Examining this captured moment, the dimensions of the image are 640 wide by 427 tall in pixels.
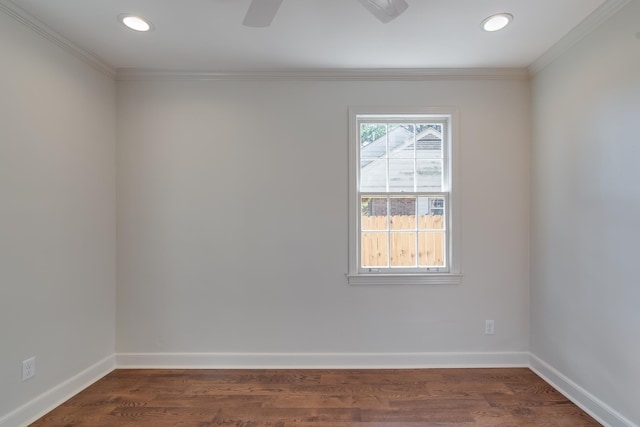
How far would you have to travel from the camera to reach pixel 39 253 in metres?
2.02

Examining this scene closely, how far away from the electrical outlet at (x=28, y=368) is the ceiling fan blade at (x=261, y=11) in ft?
8.00

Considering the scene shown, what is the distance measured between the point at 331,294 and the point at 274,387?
826 mm

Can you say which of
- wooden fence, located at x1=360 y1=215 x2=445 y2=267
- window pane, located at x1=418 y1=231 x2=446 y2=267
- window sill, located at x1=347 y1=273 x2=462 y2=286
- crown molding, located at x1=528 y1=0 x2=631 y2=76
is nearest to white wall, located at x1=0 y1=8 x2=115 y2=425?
window sill, located at x1=347 y1=273 x2=462 y2=286

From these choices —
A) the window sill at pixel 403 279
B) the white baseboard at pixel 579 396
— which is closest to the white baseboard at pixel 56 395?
the window sill at pixel 403 279

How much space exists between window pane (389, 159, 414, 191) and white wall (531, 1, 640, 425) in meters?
0.99

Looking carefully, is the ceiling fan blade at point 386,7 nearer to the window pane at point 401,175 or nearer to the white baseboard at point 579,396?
the window pane at point 401,175

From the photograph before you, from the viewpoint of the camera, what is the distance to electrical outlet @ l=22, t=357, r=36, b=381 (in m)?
1.93

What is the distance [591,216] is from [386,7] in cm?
185

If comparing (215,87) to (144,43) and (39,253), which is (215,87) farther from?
(39,253)

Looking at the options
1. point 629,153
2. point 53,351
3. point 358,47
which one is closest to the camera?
point 629,153

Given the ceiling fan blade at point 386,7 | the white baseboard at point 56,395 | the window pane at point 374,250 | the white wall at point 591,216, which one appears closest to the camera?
the ceiling fan blade at point 386,7

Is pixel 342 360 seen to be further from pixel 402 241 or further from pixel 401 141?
pixel 401 141

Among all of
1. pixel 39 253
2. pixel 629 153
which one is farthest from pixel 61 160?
pixel 629 153

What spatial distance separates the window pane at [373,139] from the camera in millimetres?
2768
